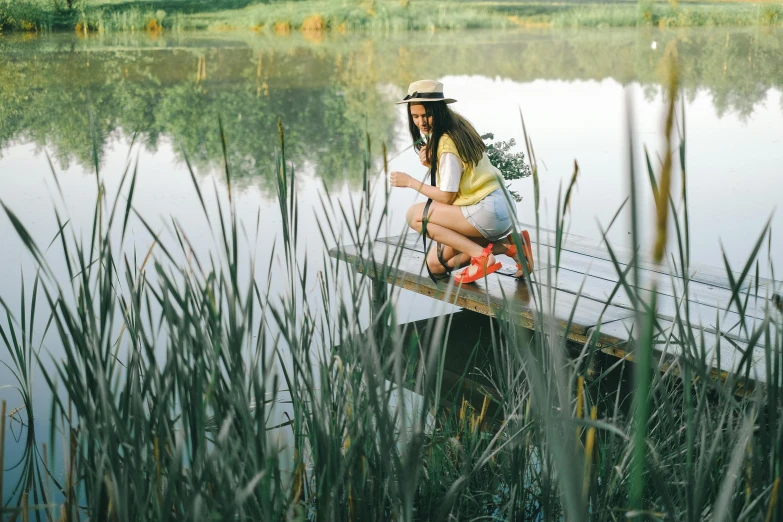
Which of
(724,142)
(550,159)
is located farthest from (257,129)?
(724,142)

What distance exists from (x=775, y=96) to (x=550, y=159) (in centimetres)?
550

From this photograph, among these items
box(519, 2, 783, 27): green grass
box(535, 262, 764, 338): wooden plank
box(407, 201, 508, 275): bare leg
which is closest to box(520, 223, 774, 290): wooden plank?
box(535, 262, 764, 338): wooden plank

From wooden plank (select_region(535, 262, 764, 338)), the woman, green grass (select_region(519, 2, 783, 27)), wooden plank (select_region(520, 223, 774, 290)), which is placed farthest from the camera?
green grass (select_region(519, 2, 783, 27))

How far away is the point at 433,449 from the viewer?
1.65 meters

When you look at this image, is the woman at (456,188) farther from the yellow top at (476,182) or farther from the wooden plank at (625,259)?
the wooden plank at (625,259)

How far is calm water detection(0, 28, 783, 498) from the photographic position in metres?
5.84

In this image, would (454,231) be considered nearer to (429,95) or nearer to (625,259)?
(429,95)

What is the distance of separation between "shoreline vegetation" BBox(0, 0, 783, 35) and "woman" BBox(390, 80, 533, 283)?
15565mm

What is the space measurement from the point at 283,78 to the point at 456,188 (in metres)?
10.5

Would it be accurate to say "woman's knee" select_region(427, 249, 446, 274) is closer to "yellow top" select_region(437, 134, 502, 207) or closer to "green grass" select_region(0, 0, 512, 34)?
"yellow top" select_region(437, 134, 502, 207)

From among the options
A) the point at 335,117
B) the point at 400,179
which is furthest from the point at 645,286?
the point at 335,117

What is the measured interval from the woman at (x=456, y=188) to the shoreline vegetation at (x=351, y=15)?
15.6 meters

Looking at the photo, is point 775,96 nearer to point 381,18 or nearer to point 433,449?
point 381,18

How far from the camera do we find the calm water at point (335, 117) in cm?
584
